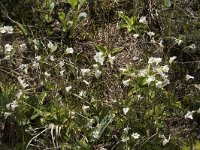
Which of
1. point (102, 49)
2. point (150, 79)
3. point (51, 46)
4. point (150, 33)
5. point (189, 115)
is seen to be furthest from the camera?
point (102, 49)

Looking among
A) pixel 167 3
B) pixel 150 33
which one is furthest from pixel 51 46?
pixel 167 3

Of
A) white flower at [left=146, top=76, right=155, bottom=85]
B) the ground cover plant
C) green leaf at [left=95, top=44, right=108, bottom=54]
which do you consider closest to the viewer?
white flower at [left=146, top=76, right=155, bottom=85]

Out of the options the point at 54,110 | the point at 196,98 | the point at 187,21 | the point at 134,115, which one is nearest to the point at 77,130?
the point at 54,110

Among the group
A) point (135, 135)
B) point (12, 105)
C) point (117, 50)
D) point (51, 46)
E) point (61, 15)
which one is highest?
point (61, 15)

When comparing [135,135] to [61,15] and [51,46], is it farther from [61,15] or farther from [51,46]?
[61,15]

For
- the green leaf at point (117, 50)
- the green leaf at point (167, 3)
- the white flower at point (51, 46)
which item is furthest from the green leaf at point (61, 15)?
the green leaf at point (167, 3)

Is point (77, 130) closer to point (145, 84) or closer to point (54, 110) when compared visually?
point (54, 110)

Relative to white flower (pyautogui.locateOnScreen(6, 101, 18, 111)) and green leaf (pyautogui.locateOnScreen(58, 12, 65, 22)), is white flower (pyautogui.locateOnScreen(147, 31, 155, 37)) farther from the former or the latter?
white flower (pyautogui.locateOnScreen(6, 101, 18, 111))

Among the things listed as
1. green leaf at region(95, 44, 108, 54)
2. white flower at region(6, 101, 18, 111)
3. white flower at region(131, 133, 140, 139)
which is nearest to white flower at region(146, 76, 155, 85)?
white flower at region(131, 133, 140, 139)
